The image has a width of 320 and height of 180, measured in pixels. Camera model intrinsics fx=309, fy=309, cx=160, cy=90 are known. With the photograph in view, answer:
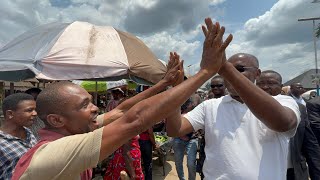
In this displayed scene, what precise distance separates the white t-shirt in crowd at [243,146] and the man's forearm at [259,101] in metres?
0.21

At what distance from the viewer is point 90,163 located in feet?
4.62

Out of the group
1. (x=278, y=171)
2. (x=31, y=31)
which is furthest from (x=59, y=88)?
(x=31, y=31)

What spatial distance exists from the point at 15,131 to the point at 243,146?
2.22 m

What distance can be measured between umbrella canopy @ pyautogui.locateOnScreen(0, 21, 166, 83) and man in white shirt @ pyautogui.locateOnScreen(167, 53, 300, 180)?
87.5 inches

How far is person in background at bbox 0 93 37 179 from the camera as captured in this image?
2.61 metres

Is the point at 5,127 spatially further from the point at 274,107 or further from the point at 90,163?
the point at 274,107

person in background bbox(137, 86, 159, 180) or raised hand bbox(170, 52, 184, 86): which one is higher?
raised hand bbox(170, 52, 184, 86)

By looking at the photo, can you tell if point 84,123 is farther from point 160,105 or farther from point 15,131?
point 15,131

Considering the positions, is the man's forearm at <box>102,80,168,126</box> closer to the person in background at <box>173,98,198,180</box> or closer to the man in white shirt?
the man in white shirt

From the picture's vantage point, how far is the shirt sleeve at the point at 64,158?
1356 millimetres

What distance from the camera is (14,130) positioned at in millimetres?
3029

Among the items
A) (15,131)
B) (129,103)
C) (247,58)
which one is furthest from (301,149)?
(15,131)

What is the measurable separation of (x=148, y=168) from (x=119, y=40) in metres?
2.59

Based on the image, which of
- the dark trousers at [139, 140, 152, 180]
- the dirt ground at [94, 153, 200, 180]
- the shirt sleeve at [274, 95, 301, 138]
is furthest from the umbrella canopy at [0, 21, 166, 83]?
the dirt ground at [94, 153, 200, 180]
